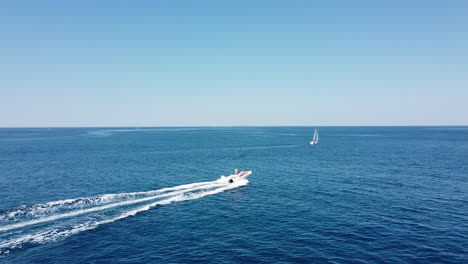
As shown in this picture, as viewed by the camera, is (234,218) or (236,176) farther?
(236,176)

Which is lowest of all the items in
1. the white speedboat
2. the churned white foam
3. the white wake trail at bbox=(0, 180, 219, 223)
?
the churned white foam

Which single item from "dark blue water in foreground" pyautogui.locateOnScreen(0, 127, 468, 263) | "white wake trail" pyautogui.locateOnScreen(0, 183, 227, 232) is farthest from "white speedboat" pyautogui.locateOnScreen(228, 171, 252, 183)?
"white wake trail" pyautogui.locateOnScreen(0, 183, 227, 232)

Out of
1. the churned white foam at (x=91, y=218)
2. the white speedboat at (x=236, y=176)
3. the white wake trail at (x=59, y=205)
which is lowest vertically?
the churned white foam at (x=91, y=218)

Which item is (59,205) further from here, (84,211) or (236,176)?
(236,176)

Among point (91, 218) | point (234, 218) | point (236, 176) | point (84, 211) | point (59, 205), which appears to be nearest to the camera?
point (91, 218)

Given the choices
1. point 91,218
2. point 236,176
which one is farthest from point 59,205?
point 236,176

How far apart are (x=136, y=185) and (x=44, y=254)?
1209 inches

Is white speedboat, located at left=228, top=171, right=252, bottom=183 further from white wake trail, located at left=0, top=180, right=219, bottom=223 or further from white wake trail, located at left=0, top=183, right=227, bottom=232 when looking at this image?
white wake trail, located at left=0, top=180, right=219, bottom=223

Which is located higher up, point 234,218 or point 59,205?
point 59,205

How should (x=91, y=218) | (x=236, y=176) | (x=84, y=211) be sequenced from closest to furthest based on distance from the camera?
(x=91, y=218), (x=84, y=211), (x=236, y=176)

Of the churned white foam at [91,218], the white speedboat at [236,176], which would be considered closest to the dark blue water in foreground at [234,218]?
the churned white foam at [91,218]

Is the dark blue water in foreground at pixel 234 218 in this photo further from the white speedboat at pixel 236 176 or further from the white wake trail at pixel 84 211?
the white speedboat at pixel 236 176

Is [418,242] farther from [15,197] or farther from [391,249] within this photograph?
[15,197]

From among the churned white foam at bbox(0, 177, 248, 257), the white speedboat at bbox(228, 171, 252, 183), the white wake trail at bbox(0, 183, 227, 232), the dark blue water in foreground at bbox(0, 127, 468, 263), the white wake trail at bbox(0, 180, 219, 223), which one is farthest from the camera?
the white speedboat at bbox(228, 171, 252, 183)
